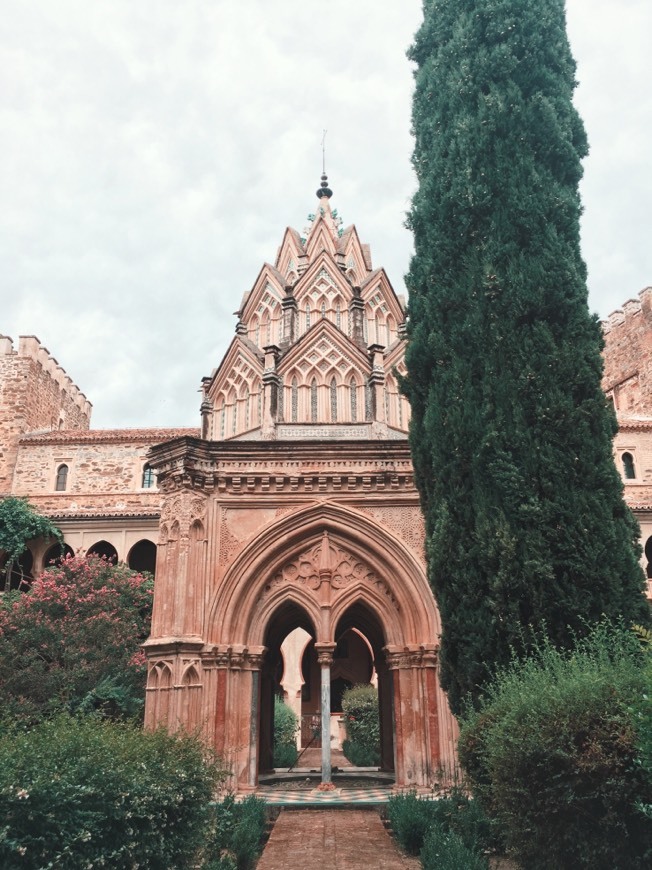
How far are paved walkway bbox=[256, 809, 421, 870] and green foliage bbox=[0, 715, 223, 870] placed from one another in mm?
1678

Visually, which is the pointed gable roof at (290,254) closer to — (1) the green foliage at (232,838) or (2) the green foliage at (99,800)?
(1) the green foliage at (232,838)

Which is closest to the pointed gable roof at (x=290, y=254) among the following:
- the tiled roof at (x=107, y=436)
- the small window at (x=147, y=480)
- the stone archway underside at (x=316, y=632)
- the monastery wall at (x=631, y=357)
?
the tiled roof at (x=107, y=436)

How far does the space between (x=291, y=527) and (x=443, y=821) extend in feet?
18.4

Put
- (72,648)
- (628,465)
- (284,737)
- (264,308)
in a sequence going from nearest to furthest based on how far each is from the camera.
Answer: (72,648), (284,737), (264,308), (628,465)

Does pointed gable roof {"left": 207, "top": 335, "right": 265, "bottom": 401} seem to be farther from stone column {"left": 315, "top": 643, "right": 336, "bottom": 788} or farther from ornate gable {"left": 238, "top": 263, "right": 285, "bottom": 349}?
stone column {"left": 315, "top": 643, "right": 336, "bottom": 788}

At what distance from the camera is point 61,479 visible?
29484 millimetres

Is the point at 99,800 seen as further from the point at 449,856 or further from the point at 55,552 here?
the point at 55,552

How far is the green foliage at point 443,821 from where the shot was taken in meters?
7.36

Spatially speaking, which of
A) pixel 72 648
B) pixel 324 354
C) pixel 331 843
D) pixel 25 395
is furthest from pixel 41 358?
pixel 331 843

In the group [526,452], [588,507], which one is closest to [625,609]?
[588,507]

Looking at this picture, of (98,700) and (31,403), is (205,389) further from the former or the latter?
(31,403)

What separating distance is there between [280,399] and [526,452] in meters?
12.8

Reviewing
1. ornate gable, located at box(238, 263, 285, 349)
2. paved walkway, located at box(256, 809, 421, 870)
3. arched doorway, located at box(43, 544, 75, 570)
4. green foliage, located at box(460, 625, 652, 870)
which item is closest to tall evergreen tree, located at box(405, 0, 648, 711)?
paved walkway, located at box(256, 809, 421, 870)

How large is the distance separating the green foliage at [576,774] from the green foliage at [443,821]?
1561 mm
